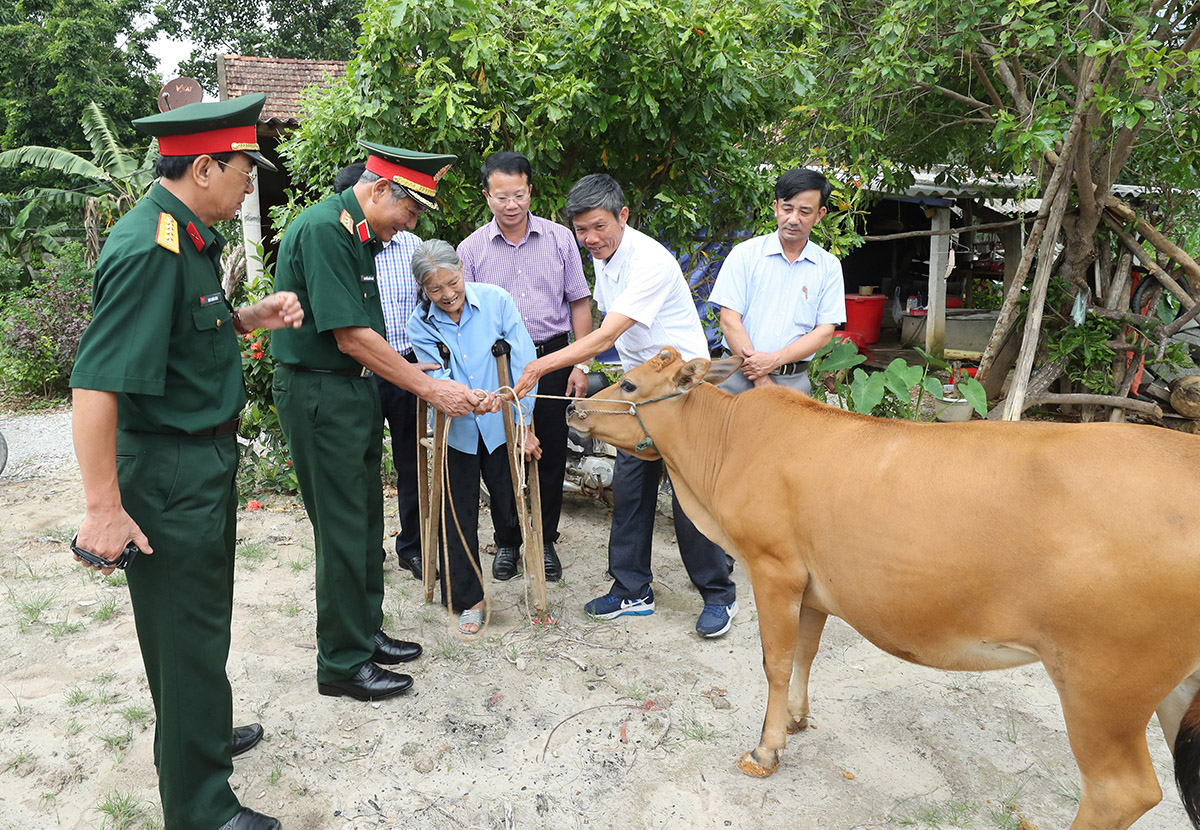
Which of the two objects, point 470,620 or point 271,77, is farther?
point 271,77

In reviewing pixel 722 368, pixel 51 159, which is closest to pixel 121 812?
pixel 722 368

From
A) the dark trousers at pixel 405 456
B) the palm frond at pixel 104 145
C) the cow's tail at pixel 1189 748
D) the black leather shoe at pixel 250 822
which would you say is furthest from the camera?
the palm frond at pixel 104 145

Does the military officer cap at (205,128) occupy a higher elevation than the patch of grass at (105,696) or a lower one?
higher

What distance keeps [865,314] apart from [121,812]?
14.0 meters

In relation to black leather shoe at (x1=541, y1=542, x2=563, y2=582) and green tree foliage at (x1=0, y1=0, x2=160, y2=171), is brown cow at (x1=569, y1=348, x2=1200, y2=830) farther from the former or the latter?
green tree foliage at (x1=0, y1=0, x2=160, y2=171)

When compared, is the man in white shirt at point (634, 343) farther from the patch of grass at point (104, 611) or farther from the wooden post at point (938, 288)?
the wooden post at point (938, 288)

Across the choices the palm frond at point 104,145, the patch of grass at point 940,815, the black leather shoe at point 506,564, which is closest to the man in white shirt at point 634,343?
the black leather shoe at point 506,564

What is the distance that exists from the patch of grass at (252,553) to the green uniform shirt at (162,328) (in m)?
2.94

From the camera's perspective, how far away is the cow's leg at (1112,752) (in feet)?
8.18

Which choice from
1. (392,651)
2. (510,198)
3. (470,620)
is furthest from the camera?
(510,198)

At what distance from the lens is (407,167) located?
11.7ft

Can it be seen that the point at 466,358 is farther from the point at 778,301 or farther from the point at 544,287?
the point at 778,301

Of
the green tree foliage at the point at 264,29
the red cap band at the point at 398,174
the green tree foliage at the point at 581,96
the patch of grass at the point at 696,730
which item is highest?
the green tree foliage at the point at 264,29

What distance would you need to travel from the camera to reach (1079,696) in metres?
2.53
